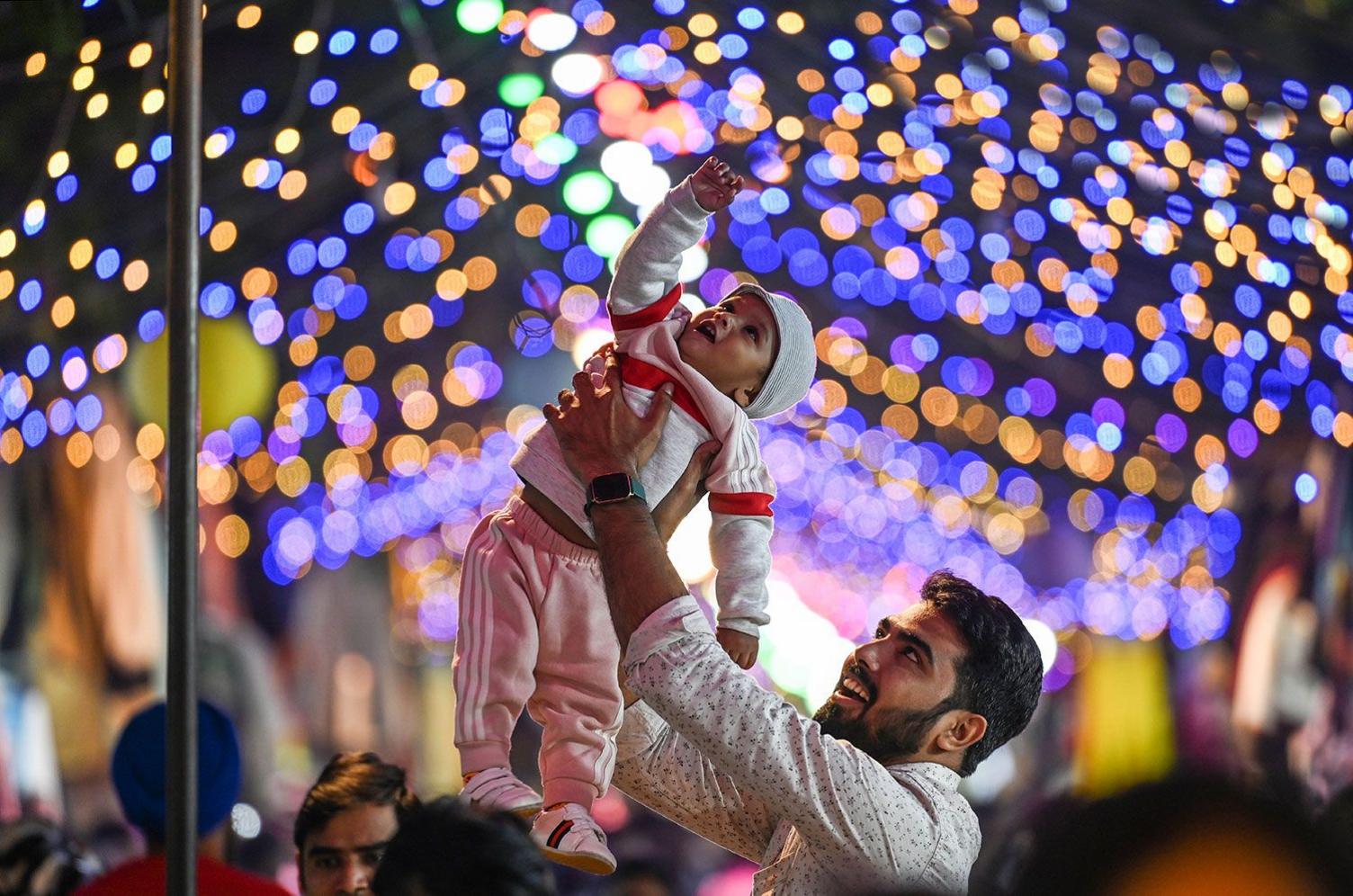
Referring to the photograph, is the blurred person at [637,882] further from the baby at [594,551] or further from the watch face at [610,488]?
the watch face at [610,488]

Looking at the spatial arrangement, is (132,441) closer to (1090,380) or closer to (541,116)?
(541,116)

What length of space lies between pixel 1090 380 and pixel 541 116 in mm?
2744

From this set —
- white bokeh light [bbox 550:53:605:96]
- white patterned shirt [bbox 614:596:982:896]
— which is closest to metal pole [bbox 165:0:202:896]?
white patterned shirt [bbox 614:596:982:896]

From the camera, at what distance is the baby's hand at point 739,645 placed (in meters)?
1.34

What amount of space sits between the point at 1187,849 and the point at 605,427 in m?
0.89

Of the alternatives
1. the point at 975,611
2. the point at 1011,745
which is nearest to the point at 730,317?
the point at 975,611

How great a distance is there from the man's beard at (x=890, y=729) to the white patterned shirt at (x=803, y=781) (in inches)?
0.8

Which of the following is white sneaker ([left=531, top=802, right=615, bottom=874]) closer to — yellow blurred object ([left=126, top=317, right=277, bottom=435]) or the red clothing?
the red clothing

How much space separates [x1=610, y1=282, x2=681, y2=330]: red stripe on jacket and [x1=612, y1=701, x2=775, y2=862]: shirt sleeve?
1.21ft

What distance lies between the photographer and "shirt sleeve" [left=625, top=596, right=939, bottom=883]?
1176 millimetres

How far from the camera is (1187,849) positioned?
499 mm

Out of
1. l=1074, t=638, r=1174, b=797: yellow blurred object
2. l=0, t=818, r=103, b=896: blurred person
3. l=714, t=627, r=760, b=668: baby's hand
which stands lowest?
l=1074, t=638, r=1174, b=797: yellow blurred object

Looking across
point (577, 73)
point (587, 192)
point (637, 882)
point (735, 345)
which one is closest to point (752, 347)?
point (735, 345)

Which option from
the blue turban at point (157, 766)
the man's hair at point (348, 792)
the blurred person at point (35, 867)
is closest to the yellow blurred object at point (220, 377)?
the blurred person at point (35, 867)
